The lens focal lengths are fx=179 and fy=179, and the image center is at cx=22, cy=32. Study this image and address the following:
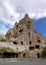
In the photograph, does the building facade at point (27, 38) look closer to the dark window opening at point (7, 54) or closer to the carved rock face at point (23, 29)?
the carved rock face at point (23, 29)

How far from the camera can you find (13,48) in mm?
67938

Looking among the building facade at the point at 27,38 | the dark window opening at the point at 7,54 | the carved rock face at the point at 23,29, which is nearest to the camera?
the dark window opening at the point at 7,54

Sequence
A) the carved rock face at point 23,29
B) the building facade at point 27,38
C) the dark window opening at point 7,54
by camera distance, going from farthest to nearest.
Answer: the carved rock face at point 23,29
the building facade at point 27,38
the dark window opening at point 7,54

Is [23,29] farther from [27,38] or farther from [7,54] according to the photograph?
[7,54]

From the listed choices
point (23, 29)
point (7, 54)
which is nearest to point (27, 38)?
point (23, 29)

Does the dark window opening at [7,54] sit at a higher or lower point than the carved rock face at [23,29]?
lower

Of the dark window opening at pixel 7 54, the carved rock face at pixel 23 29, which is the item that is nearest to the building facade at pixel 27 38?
the carved rock face at pixel 23 29

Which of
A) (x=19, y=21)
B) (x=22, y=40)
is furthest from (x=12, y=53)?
(x=19, y=21)

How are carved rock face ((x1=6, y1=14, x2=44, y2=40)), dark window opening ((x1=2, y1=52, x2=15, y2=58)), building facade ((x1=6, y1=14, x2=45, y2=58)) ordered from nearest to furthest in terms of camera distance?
dark window opening ((x1=2, y1=52, x2=15, y2=58))
building facade ((x1=6, y1=14, x2=45, y2=58))
carved rock face ((x1=6, y1=14, x2=44, y2=40))

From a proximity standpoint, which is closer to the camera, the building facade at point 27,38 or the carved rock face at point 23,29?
the building facade at point 27,38

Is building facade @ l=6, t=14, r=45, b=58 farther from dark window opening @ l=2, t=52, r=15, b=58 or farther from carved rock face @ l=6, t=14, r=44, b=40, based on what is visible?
dark window opening @ l=2, t=52, r=15, b=58

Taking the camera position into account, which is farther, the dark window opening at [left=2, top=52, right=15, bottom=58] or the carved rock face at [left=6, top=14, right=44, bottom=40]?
the carved rock face at [left=6, top=14, right=44, bottom=40]

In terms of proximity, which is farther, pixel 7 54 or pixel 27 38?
pixel 27 38

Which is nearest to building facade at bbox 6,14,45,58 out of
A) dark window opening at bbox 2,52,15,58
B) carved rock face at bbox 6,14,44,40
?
carved rock face at bbox 6,14,44,40
